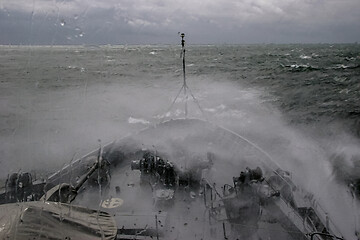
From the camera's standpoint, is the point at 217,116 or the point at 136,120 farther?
the point at 136,120

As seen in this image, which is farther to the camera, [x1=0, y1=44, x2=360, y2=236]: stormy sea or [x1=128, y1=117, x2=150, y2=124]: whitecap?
[x1=128, y1=117, x2=150, y2=124]: whitecap

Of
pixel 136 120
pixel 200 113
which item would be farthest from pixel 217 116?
pixel 136 120

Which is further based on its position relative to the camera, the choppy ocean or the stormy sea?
the choppy ocean

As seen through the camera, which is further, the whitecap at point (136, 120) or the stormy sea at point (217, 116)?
the whitecap at point (136, 120)

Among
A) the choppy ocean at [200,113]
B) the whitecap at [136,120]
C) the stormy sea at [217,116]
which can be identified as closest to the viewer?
A: the stormy sea at [217,116]

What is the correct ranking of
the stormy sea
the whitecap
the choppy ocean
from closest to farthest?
the stormy sea, the choppy ocean, the whitecap

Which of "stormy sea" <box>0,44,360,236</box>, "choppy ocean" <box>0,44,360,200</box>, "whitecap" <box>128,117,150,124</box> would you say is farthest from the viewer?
"whitecap" <box>128,117,150,124</box>

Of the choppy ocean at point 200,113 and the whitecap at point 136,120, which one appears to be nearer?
the choppy ocean at point 200,113

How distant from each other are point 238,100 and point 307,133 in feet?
41.7

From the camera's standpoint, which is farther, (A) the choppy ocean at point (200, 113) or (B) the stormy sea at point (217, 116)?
(A) the choppy ocean at point (200, 113)

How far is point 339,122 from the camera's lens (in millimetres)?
31875

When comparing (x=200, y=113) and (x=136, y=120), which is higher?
(x=200, y=113)

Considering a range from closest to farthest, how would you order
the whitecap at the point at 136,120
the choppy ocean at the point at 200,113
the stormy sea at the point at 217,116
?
the stormy sea at the point at 217,116 → the choppy ocean at the point at 200,113 → the whitecap at the point at 136,120

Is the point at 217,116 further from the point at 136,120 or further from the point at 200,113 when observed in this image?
the point at 136,120
